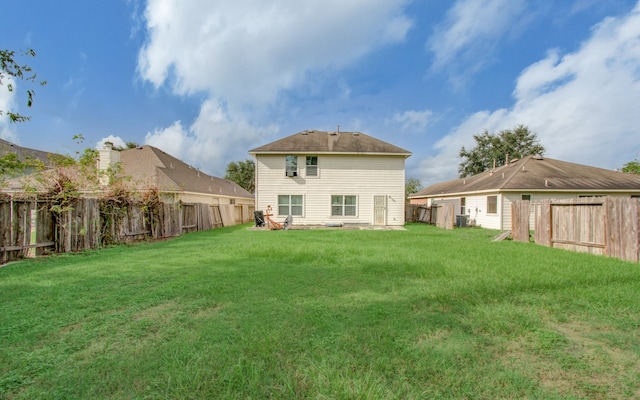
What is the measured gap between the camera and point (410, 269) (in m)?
6.21

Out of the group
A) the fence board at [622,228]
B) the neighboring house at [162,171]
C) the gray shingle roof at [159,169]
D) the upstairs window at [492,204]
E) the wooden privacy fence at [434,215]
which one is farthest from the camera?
the gray shingle roof at [159,169]

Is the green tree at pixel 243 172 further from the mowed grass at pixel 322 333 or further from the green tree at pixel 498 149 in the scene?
the mowed grass at pixel 322 333

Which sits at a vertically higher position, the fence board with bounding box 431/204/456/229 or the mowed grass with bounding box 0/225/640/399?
the fence board with bounding box 431/204/456/229

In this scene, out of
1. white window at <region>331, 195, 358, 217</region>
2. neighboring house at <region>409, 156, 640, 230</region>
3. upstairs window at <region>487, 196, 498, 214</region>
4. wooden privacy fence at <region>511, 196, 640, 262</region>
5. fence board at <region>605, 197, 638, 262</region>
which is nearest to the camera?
fence board at <region>605, 197, 638, 262</region>

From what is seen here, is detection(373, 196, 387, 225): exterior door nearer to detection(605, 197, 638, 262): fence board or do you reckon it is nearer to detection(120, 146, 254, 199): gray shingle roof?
detection(605, 197, 638, 262): fence board

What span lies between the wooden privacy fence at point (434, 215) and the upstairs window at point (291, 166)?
991 cm

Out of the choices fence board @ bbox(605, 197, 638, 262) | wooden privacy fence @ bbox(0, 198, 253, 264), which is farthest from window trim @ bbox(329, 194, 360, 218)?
fence board @ bbox(605, 197, 638, 262)

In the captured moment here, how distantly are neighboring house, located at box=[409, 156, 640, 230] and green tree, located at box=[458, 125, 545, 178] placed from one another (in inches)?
Answer: 685

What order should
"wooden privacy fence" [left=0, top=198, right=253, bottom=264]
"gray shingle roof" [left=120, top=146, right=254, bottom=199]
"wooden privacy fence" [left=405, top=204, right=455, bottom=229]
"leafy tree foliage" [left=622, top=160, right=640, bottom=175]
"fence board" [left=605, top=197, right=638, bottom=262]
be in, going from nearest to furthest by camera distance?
"fence board" [left=605, top=197, right=638, bottom=262] → "wooden privacy fence" [left=0, top=198, right=253, bottom=264] → "wooden privacy fence" [left=405, top=204, right=455, bottom=229] → "gray shingle roof" [left=120, top=146, right=254, bottom=199] → "leafy tree foliage" [left=622, top=160, right=640, bottom=175]

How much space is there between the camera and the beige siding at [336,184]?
→ 61.4 ft

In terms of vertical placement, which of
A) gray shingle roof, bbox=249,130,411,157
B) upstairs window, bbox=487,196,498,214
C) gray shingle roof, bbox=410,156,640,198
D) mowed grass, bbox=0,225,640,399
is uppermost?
gray shingle roof, bbox=249,130,411,157

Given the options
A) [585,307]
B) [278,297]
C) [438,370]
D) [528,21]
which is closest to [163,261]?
[278,297]

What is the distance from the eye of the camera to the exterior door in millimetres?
18781

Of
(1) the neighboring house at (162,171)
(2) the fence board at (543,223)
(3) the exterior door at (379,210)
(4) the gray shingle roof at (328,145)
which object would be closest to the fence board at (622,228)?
(2) the fence board at (543,223)
